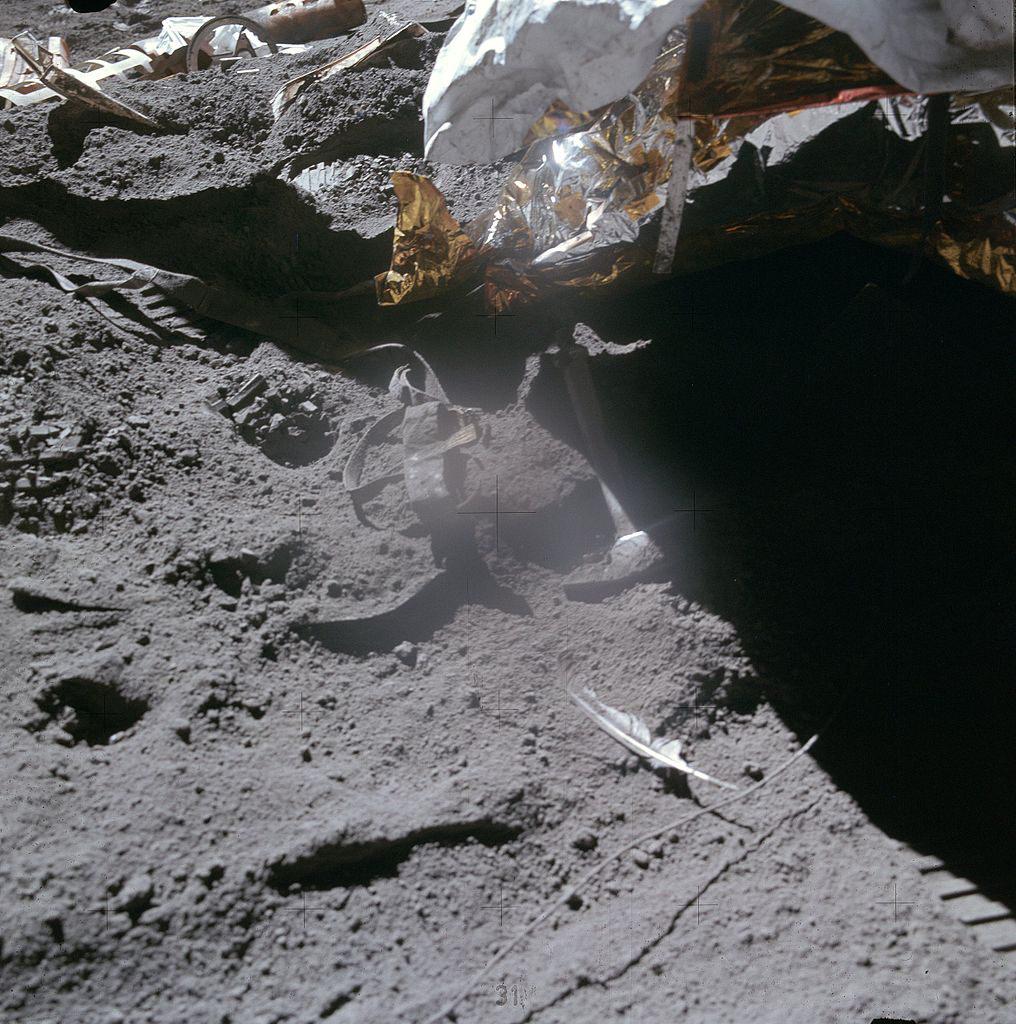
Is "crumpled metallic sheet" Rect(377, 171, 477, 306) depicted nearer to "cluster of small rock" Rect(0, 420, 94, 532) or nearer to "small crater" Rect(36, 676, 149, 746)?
"cluster of small rock" Rect(0, 420, 94, 532)

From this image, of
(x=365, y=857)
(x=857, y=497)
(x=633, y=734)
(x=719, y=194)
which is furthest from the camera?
(x=719, y=194)

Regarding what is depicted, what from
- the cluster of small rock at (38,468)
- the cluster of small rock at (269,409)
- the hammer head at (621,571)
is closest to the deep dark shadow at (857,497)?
the hammer head at (621,571)

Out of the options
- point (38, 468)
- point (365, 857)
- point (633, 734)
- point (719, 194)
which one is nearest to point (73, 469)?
point (38, 468)

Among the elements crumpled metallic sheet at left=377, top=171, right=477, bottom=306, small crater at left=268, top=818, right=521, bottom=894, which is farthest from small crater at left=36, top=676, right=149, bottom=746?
crumpled metallic sheet at left=377, top=171, right=477, bottom=306

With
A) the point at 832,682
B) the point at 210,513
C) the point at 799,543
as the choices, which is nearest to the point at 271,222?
the point at 210,513

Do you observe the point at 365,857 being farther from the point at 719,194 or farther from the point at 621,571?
the point at 719,194

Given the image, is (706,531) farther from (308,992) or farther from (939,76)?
(308,992)

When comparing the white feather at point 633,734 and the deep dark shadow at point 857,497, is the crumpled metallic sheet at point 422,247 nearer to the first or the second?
the deep dark shadow at point 857,497
